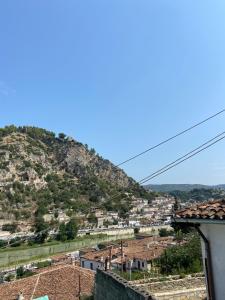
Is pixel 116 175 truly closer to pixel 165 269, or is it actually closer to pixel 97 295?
pixel 165 269

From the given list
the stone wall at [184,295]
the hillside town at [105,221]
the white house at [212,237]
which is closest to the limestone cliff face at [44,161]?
the hillside town at [105,221]

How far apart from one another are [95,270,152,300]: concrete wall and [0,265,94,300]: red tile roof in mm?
13195

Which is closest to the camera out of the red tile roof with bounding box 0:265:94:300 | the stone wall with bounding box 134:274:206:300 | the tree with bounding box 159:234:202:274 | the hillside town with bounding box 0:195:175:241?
the stone wall with bounding box 134:274:206:300

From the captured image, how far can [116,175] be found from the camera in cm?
16250

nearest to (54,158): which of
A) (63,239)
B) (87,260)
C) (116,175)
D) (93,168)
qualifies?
(93,168)

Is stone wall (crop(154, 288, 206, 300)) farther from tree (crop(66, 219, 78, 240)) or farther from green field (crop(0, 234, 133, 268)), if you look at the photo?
tree (crop(66, 219, 78, 240))

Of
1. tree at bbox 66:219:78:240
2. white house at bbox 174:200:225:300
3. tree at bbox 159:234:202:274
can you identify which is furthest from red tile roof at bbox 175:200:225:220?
tree at bbox 66:219:78:240

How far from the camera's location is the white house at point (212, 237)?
605 centimetres

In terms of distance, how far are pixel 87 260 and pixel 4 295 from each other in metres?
27.4

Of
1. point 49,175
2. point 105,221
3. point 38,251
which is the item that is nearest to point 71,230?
point 38,251

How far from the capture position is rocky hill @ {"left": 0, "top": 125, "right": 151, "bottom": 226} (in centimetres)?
11606

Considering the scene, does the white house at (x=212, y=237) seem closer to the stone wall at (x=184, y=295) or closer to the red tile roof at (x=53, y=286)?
the stone wall at (x=184, y=295)

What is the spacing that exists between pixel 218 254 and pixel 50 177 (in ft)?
428

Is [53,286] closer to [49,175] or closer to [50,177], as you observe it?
[50,177]
